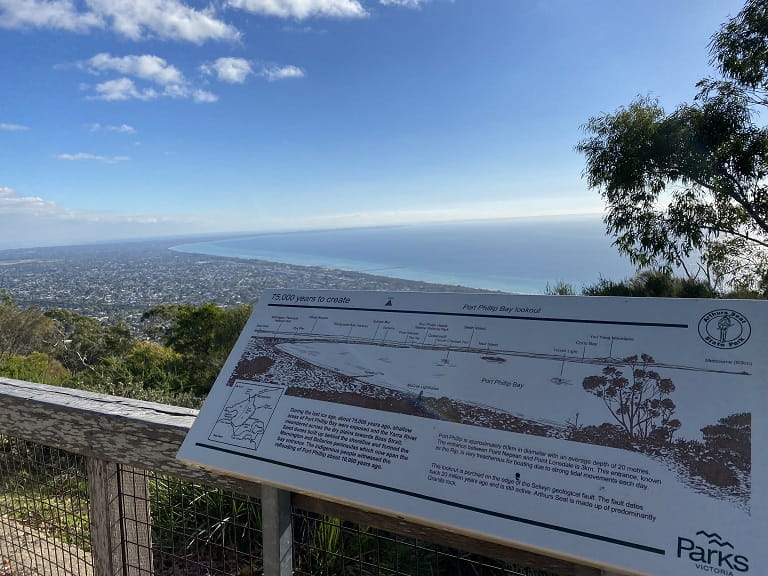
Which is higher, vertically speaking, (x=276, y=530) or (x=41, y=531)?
(x=276, y=530)

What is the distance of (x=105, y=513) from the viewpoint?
1.78 m

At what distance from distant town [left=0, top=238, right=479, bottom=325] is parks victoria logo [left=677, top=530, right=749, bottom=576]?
16567 mm

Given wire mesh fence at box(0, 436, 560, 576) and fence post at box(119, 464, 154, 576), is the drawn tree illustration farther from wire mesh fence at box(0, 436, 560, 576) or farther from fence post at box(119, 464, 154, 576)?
fence post at box(119, 464, 154, 576)

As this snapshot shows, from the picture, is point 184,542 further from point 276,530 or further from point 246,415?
point 246,415

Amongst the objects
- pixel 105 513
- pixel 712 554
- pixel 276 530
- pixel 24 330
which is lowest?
pixel 24 330

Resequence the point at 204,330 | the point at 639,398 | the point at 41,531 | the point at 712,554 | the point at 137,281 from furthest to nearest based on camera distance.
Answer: the point at 137,281, the point at 204,330, the point at 41,531, the point at 639,398, the point at 712,554

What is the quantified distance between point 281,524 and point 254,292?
21265mm

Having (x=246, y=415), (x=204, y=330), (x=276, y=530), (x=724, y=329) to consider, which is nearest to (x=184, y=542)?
(x=276, y=530)

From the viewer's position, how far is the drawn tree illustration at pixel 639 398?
91cm

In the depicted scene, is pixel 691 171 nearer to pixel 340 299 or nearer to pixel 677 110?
pixel 677 110

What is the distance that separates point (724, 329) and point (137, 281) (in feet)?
130

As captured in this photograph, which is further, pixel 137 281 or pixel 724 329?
pixel 137 281

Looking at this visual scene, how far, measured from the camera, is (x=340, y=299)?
148 centimetres

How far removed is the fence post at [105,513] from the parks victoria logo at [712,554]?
5.57 feet
